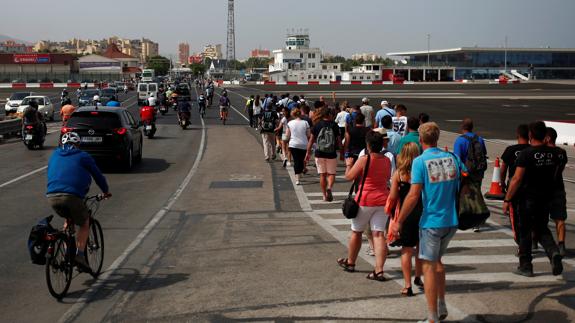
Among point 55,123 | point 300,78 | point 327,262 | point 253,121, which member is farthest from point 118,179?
point 300,78

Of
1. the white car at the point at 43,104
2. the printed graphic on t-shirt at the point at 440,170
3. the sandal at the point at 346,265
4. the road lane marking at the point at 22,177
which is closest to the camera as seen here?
the printed graphic on t-shirt at the point at 440,170

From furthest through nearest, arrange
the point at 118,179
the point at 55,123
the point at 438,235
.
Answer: the point at 55,123 → the point at 118,179 → the point at 438,235

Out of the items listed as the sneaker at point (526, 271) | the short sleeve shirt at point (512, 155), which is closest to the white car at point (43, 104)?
the short sleeve shirt at point (512, 155)

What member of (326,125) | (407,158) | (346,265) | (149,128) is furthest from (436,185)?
(149,128)

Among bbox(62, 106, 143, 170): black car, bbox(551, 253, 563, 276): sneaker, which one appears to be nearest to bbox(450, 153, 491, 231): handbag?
bbox(551, 253, 563, 276): sneaker

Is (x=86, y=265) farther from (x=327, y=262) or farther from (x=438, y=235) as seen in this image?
(x=438, y=235)

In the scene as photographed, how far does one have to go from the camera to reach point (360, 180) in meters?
8.17

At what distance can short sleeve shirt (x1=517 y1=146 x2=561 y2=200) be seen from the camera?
830cm

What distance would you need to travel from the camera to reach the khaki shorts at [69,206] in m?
7.61

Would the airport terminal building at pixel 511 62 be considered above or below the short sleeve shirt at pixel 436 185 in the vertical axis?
above

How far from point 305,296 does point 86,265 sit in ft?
8.25

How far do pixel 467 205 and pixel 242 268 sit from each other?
3221mm

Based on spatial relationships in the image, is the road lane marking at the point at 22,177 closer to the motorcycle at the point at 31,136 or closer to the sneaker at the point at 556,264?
the motorcycle at the point at 31,136

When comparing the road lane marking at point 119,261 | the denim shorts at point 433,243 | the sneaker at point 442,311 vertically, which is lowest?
the road lane marking at point 119,261
